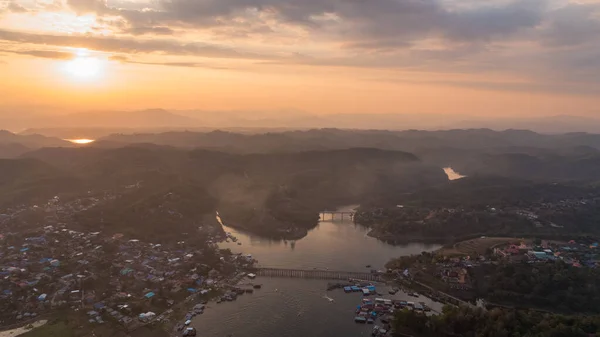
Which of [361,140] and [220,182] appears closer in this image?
[220,182]

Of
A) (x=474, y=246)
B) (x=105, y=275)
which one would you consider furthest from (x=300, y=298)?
(x=474, y=246)

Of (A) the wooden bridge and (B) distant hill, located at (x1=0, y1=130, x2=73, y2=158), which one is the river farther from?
(B) distant hill, located at (x1=0, y1=130, x2=73, y2=158)

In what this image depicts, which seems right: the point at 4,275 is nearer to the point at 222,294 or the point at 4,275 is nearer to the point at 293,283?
the point at 222,294

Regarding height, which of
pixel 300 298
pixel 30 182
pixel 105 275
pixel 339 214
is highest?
pixel 30 182

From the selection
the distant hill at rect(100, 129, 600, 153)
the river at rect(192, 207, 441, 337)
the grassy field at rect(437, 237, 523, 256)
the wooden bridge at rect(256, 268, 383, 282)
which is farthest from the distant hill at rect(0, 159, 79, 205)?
the distant hill at rect(100, 129, 600, 153)

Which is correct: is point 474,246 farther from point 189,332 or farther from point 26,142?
point 26,142

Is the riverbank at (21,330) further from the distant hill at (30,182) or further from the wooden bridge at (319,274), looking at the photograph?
the distant hill at (30,182)

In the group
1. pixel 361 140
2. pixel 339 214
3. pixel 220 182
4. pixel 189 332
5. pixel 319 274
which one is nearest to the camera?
pixel 189 332

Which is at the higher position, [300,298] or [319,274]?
[319,274]
